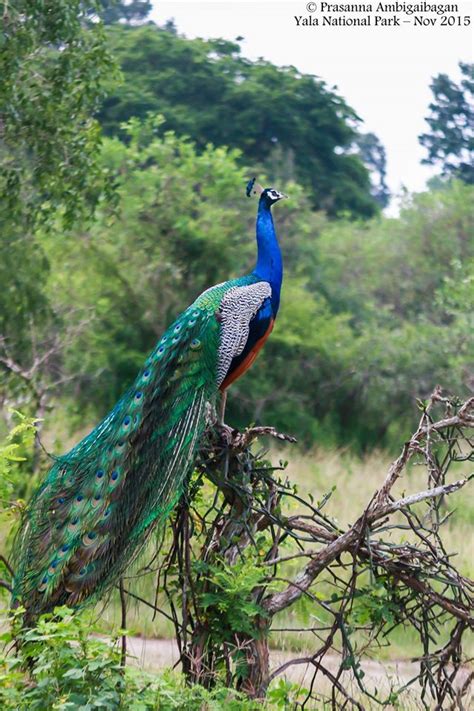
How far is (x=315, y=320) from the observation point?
15352 millimetres

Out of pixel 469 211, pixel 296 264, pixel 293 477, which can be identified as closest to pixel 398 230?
pixel 469 211

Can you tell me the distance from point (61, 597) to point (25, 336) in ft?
22.0

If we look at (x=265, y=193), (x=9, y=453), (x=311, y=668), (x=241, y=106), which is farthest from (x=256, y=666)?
(x=241, y=106)

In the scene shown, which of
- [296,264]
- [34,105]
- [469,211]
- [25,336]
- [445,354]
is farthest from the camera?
[469,211]

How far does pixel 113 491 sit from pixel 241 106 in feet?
75.1

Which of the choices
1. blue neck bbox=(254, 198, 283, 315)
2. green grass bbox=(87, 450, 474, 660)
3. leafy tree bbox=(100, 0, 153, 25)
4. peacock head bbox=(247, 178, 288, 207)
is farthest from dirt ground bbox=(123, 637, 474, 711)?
leafy tree bbox=(100, 0, 153, 25)

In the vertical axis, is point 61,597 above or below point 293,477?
above

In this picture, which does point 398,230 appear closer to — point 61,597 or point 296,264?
point 296,264

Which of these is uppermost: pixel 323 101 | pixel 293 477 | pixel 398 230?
pixel 323 101

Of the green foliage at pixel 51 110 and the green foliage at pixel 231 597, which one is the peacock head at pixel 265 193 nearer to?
the green foliage at pixel 231 597

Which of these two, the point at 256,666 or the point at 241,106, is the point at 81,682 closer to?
the point at 256,666

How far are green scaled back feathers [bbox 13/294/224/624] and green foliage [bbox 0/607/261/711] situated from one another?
51cm

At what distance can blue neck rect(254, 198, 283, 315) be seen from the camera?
6273 millimetres

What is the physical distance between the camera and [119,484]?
185 inches
